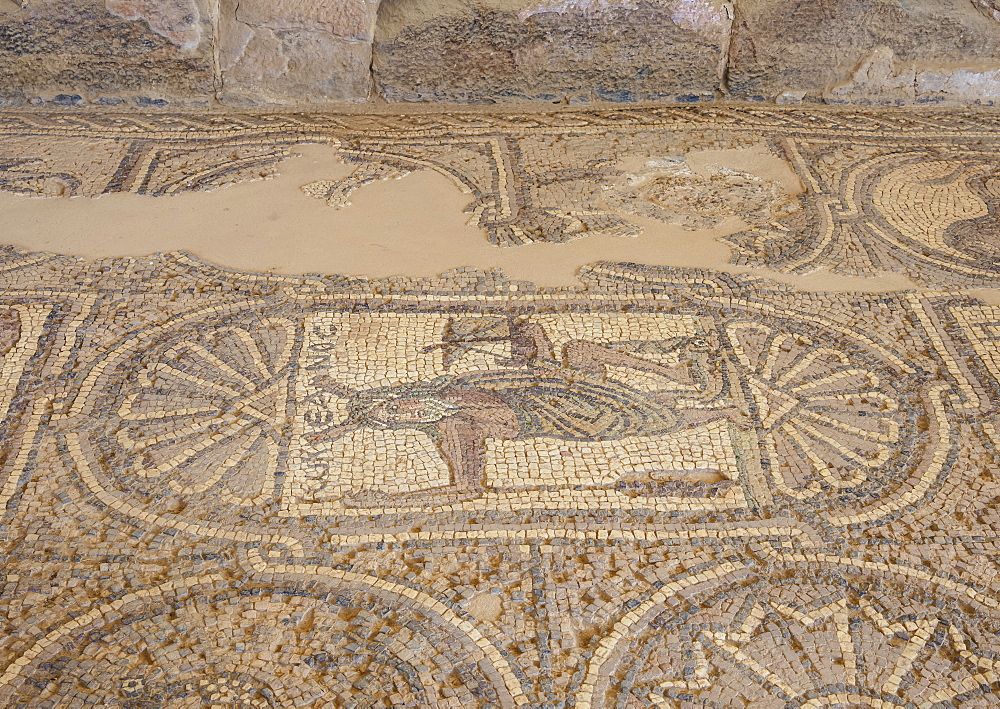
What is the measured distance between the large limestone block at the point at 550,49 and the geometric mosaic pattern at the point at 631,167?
213 mm

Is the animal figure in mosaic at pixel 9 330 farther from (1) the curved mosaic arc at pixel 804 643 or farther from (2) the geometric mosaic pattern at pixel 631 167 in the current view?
(1) the curved mosaic arc at pixel 804 643

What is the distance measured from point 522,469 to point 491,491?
0.12 metres

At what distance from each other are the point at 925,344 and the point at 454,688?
6.58 feet

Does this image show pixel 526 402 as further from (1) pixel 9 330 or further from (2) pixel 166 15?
(2) pixel 166 15

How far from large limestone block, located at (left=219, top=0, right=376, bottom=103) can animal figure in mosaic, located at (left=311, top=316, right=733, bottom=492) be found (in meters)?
2.33

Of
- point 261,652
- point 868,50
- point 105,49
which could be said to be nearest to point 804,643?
point 261,652

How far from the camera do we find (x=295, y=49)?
4.84m

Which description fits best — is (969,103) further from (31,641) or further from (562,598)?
(31,641)

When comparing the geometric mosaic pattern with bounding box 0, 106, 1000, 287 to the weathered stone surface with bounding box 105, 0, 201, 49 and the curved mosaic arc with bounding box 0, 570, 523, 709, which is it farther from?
the curved mosaic arc with bounding box 0, 570, 523, 709

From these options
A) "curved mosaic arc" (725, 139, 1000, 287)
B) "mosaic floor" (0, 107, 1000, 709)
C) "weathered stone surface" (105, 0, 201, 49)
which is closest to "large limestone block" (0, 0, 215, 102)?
"weathered stone surface" (105, 0, 201, 49)

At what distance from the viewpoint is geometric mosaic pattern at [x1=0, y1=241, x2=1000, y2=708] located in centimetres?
209

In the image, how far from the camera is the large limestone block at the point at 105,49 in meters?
4.68

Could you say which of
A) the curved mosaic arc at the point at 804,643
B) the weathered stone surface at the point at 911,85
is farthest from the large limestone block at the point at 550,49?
the curved mosaic arc at the point at 804,643

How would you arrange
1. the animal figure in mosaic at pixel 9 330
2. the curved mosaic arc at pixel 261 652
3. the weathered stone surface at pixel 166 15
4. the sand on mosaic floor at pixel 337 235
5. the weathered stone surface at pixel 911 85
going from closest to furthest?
the curved mosaic arc at pixel 261 652 < the animal figure in mosaic at pixel 9 330 < the sand on mosaic floor at pixel 337 235 < the weathered stone surface at pixel 166 15 < the weathered stone surface at pixel 911 85
